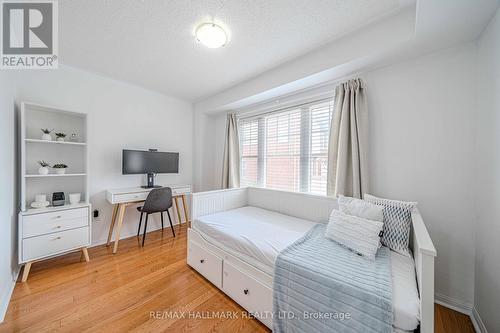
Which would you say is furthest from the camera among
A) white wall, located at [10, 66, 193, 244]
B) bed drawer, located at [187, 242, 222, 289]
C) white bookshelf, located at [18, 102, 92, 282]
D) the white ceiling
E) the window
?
the window

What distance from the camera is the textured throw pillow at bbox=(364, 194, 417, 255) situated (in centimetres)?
142

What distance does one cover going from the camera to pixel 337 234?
1.51 metres

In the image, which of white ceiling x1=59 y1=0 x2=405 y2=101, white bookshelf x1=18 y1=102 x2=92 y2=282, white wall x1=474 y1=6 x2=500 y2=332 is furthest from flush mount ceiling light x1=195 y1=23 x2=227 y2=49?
white wall x1=474 y1=6 x2=500 y2=332

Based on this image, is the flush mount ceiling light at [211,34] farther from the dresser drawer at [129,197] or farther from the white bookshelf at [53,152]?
the dresser drawer at [129,197]

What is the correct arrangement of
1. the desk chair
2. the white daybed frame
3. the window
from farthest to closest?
the desk chair
the window
the white daybed frame

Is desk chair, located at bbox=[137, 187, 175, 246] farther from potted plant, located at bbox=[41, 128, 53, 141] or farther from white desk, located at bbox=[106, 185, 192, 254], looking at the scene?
potted plant, located at bbox=[41, 128, 53, 141]

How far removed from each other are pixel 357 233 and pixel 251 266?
0.87 meters

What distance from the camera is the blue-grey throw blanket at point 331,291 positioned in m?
0.96

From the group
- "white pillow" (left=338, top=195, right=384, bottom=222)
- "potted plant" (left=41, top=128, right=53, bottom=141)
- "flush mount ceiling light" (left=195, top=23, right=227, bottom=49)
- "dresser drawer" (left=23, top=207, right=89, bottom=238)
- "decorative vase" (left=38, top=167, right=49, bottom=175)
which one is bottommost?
"dresser drawer" (left=23, top=207, right=89, bottom=238)

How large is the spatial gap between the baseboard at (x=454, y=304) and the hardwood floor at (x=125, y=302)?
0.06 metres

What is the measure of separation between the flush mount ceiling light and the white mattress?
1766mm

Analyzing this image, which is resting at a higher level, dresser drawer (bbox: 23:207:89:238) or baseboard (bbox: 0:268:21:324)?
dresser drawer (bbox: 23:207:89:238)

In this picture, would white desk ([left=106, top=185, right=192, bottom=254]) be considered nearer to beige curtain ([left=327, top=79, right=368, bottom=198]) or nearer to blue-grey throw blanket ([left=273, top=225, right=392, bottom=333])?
blue-grey throw blanket ([left=273, top=225, right=392, bottom=333])

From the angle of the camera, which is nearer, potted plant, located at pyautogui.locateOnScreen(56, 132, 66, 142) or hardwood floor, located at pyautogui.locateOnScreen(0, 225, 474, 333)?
hardwood floor, located at pyautogui.locateOnScreen(0, 225, 474, 333)
